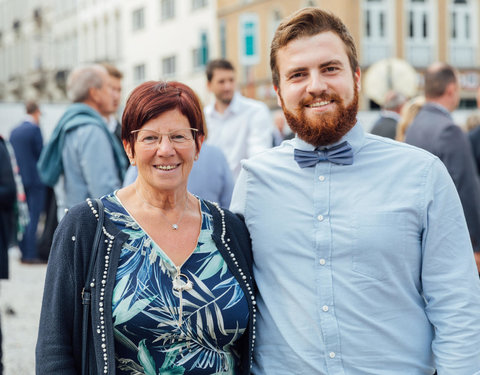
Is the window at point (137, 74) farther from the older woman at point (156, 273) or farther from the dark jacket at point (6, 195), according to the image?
the older woman at point (156, 273)

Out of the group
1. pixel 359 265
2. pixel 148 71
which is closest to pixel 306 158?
pixel 359 265

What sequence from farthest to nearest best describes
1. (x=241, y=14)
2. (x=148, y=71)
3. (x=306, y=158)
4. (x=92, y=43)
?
(x=92, y=43)
(x=148, y=71)
(x=241, y=14)
(x=306, y=158)

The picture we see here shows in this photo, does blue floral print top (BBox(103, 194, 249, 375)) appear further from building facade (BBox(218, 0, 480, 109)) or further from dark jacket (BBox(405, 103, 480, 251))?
building facade (BBox(218, 0, 480, 109))

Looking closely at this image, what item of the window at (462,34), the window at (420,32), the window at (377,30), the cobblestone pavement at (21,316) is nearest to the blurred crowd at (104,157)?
the cobblestone pavement at (21,316)

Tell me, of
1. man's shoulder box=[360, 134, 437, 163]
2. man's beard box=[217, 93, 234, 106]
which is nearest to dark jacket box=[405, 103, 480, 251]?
man's beard box=[217, 93, 234, 106]

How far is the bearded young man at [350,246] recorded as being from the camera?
2580 mm

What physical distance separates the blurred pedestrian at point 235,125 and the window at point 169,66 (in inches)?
1147

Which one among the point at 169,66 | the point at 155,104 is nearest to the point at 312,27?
the point at 155,104

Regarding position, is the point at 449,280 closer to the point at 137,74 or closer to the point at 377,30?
the point at 377,30

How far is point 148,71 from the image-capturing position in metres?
37.7

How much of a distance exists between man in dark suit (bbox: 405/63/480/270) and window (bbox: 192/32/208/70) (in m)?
26.8

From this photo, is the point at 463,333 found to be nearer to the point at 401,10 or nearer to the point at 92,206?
the point at 92,206

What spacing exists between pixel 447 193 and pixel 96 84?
11.0 feet

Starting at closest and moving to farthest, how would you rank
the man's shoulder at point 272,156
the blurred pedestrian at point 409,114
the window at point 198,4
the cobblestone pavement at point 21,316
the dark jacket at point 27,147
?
1. the man's shoulder at point 272,156
2. the blurred pedestrian at point 409,114
3. the cobblestone pavement at point 21,316
4. the dark jacket at point 27,147
5. the window at point 198,4
